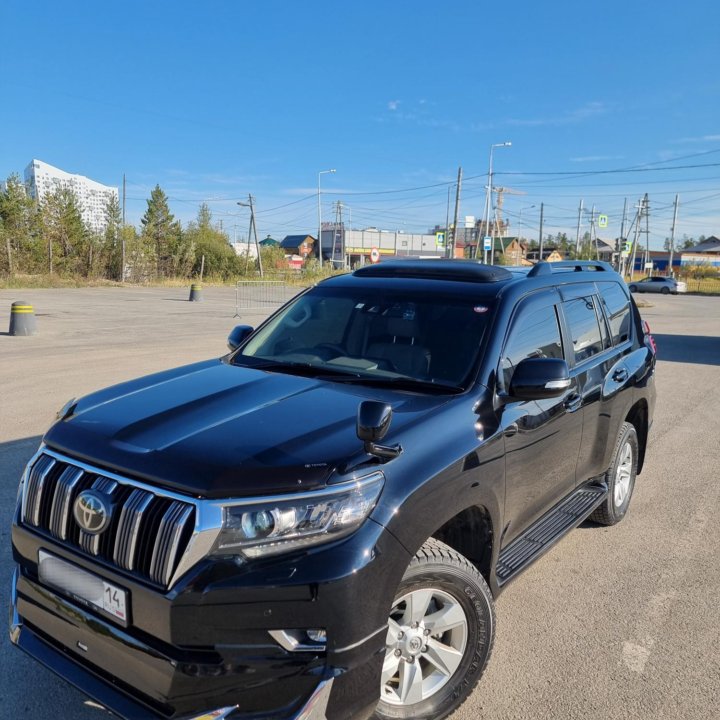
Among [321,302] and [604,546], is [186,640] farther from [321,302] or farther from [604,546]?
[604,546]


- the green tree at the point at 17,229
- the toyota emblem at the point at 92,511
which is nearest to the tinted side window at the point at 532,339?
the toyota emblem at the point at 92,511

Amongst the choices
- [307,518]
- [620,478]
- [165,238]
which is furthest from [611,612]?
[165,238]

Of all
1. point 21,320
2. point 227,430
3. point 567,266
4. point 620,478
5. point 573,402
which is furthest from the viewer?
point 21,320

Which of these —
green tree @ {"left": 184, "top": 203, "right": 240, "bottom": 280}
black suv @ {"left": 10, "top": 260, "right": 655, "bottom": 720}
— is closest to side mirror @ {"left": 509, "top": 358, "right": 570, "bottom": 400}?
black suv @ {"left": 10, "top": 260, "right": 655, "bottom": 720}

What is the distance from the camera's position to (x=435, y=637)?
2492 mm

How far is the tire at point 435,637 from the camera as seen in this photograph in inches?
91.3

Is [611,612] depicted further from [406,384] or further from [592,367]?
[406,384]

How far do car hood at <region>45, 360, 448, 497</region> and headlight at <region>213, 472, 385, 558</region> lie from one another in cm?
6

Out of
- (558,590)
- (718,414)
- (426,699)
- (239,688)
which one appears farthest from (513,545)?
(718,414)

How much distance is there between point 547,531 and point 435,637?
1.28 metres

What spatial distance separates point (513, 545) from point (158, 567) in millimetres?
1963

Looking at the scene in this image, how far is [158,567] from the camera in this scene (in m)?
2.02

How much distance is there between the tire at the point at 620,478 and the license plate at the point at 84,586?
11.1ft

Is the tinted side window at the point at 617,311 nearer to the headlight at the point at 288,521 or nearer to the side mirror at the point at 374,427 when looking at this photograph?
the side mirror at the point at 374,427
